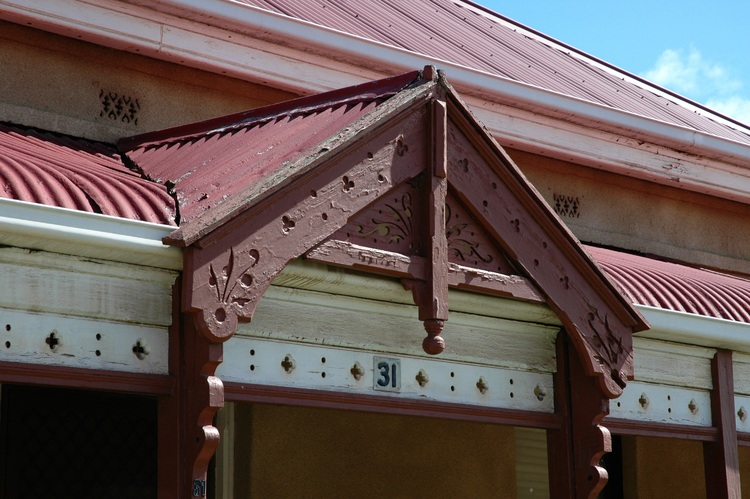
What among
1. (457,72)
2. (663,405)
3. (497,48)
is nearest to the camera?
(663,405)

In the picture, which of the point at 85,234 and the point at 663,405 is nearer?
the point at 85,234

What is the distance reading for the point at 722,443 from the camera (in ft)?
25.5

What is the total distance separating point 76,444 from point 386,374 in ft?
7.44

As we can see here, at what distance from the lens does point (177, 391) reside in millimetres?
5488

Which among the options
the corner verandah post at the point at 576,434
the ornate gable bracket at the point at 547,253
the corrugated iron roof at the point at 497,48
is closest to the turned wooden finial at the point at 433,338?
the ornate gable bracket at the point at 547,253

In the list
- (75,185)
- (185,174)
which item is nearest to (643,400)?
(185,174)

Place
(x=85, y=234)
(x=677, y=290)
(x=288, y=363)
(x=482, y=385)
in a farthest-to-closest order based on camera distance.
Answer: (x=677, y=290) < (x=482, y=385) < (x=288, y=363) < (x=85, y=234)

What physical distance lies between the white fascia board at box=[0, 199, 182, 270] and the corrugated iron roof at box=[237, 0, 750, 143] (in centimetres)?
354

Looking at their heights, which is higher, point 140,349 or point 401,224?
point 401,224

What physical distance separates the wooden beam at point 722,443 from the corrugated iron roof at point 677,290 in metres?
0.32

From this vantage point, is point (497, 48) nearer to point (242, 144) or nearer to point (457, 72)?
point (457, 72)

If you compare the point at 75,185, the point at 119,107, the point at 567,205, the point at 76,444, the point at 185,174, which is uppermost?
the point at 119,107

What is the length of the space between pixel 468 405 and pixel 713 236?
17.3 ft

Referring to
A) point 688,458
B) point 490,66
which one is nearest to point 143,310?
point 490,66
